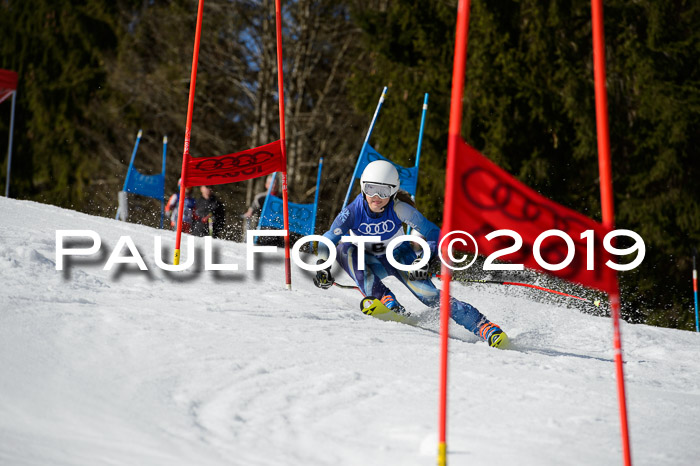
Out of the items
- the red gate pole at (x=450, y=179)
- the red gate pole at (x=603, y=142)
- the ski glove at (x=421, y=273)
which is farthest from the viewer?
the ski glove at (x=421, y=273)

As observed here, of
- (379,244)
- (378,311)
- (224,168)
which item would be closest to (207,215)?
(224,168)

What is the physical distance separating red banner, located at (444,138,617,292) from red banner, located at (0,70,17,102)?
14.0m

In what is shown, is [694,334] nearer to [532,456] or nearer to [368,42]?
[532,456]

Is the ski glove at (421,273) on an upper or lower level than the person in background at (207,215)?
lower

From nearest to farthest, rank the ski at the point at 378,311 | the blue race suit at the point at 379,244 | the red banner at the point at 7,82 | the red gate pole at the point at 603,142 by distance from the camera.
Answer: the red gate pole at the point at 603,142
the ski at the point at 378,311
the blue race suit at the point at 379,244
the red banner at the point at 7,82

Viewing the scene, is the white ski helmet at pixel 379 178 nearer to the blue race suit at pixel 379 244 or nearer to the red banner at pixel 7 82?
the blue race suit at pixel 379 244

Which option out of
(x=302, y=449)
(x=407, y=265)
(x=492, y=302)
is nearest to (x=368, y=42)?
(x=492, y=302)

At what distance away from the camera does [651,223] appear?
12.8 metres

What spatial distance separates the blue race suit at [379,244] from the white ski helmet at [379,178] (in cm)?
19

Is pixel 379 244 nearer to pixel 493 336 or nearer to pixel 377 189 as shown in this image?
pixel 377 189

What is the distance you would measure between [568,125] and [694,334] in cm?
653

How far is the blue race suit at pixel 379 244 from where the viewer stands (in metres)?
6.27

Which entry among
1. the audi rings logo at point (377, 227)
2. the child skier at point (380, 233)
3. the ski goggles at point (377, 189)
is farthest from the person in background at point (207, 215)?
the ski goggles at point (377, 189)

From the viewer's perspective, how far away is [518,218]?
307 cm
